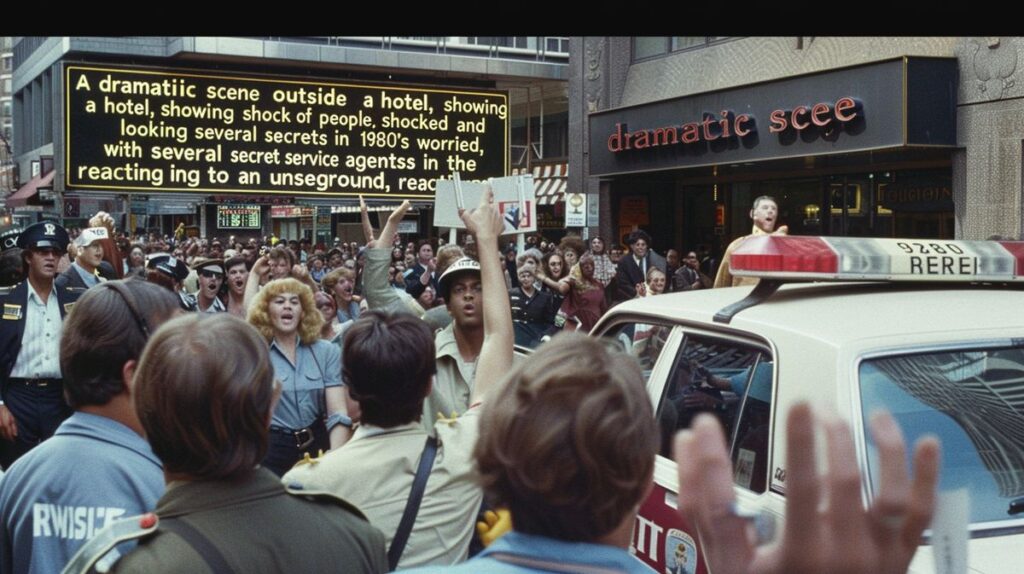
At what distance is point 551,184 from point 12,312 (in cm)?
2614

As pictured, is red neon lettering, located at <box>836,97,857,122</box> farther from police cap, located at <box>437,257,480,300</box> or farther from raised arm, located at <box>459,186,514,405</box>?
raised arm, located at <box>459,186,514,405</box>

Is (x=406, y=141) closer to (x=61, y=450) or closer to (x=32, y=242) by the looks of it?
(x=32, y=242)

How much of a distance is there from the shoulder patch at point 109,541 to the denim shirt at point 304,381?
3759 millimetres

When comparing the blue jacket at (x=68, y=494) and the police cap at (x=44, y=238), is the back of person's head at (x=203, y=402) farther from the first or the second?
the police cap at (x=44, y=238)

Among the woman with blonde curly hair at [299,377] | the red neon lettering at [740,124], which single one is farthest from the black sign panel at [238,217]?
the woman with blonde curly hair at [299,377]

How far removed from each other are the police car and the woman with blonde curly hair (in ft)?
6.49

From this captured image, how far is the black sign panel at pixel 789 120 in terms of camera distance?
17203 millimetres

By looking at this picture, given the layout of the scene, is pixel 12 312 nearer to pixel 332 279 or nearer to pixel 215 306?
pixel 215 306

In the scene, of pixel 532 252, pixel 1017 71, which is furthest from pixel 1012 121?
pixel 532 252

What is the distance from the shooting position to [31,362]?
657cm

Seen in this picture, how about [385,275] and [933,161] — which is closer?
[385,275]

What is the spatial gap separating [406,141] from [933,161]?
30.3ft

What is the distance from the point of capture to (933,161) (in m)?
18.9
